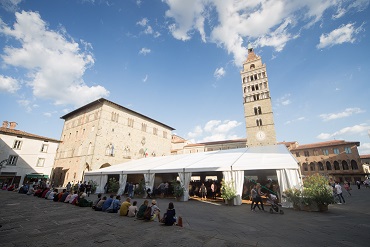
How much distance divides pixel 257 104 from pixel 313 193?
29325 millimetres

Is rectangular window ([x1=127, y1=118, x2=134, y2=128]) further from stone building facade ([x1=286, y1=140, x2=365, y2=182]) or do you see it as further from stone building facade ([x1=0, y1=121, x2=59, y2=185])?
stone building facade ([x1=286, y1=140, x2=365, y2=182])

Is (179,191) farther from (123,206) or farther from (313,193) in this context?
(313,193)

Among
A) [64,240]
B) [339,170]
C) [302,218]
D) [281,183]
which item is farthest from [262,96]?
[64,240]

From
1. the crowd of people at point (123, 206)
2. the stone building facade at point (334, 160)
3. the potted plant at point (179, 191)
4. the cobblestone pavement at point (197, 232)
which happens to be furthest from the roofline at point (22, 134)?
the stone building facade at point (334, 160)

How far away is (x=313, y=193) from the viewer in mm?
8203

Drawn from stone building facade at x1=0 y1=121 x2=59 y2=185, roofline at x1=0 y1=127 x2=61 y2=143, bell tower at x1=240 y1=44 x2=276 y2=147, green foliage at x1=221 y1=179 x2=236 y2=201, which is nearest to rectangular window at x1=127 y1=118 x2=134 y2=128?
roofline at x1=0 y1=127 x2=61 y2=143

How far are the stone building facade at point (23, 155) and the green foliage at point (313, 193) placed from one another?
28.6m

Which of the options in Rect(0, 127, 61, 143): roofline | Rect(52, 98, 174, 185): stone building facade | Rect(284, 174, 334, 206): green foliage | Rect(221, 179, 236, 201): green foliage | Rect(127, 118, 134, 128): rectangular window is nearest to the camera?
Rect(284, 174, 334, 206): green foliage

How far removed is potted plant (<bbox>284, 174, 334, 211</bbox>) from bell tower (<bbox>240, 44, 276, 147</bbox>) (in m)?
24.8

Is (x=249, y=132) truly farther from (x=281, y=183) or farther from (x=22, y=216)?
(x=22, y=216)

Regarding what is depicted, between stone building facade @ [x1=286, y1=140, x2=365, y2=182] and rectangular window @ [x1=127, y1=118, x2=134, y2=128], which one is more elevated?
rectangular window @ [x1=127, y1=118, x2=134, y2=128]

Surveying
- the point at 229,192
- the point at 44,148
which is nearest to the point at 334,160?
the point at 229,192

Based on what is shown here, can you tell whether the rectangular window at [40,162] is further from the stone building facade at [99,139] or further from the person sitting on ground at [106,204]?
the person sitting on ground at [106,204]

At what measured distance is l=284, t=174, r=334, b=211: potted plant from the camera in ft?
26.4
